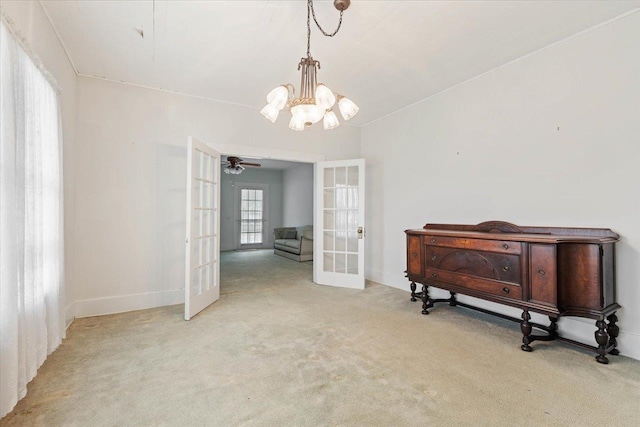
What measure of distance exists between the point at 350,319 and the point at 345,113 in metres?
2.12

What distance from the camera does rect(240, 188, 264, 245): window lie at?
9530mm

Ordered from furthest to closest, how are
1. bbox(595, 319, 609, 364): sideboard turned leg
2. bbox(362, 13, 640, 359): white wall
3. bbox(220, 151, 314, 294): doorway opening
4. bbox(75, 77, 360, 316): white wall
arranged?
bbox(220, 151, 314, 294): doorway opening < bbox(75, 77, 360, 316): white wall < bbox(362, 13, 640, 359): white wall < bbox(595, 319, 609, 364): sideboard turned leg

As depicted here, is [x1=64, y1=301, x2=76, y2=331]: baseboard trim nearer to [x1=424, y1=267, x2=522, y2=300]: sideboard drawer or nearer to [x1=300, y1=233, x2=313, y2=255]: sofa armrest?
[x1=424, y1=267, x2=522, y2=300]: sideboard drawer

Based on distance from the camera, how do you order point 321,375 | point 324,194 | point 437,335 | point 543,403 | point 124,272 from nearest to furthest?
point 543,403 < point 321,375 < point 437,335 < point 124,272 < point 324,194

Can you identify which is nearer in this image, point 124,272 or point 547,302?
point 547,302

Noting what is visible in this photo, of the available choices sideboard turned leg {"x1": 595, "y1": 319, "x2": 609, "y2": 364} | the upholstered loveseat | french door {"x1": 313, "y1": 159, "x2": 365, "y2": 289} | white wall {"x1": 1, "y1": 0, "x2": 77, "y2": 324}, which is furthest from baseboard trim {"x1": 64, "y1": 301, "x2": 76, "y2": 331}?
sideboard turned leg {"x1": 595, "y1": 319, "x2": 609, "y2": 364}

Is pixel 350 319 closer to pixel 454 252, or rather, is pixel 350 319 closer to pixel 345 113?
pixel 454 252

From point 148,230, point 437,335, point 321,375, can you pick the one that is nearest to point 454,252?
point 437,335

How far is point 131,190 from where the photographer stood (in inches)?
135

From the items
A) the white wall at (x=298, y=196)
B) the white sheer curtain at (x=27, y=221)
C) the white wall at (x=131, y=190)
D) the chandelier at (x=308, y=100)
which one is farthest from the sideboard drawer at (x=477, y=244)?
the white wall at (x=298, y=196)

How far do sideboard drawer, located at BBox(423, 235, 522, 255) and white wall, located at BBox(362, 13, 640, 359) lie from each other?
0.58 meters

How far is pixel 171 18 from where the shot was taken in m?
2.30

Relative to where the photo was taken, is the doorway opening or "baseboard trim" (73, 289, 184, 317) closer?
"baseboard trim" (73, 289, 184, 317)

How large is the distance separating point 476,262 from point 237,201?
7.92 m
